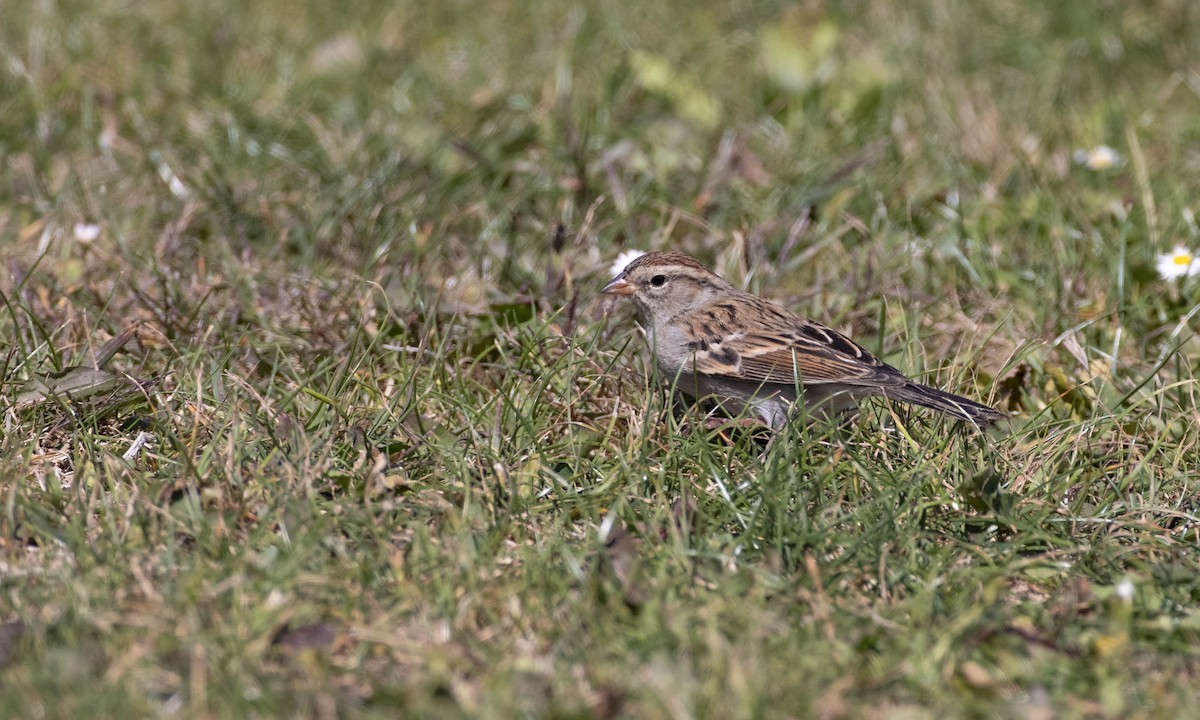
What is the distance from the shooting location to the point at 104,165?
674 cm

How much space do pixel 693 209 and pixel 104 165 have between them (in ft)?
8.96

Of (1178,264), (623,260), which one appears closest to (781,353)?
(623,260)

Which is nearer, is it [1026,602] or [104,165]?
[1026,602]

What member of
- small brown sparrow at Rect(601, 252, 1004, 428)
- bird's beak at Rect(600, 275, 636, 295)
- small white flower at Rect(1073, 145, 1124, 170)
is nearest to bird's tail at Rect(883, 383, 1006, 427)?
small brown sparrow at Rect(601, 252, 1004, 428)

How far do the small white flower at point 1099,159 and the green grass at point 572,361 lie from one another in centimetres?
10

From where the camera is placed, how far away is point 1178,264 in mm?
5797

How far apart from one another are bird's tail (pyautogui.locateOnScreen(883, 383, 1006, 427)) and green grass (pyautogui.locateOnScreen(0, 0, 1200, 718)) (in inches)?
3.7

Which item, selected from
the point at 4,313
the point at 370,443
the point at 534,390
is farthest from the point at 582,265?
the point at 4,313

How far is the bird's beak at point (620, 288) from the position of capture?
547 centimetres

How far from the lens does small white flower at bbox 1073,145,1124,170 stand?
279 inches

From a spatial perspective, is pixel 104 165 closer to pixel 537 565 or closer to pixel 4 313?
pixel 4 313

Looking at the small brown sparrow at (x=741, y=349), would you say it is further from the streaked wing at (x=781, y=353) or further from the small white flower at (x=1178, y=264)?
the small white flower at (x=1178, y=264)

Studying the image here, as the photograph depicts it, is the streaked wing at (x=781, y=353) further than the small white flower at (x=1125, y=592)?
Yes

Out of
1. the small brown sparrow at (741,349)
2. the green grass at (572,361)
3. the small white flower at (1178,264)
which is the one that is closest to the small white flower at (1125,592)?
the green grass at (572,361)
